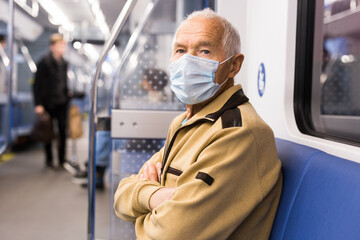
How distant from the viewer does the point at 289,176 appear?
1249mm

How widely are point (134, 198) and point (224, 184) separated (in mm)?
A: 409

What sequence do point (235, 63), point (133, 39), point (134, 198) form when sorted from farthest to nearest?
point (133, 39), point (235, 63), point (134, 198)

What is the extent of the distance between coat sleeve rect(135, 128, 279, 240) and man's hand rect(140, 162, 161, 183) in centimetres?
36

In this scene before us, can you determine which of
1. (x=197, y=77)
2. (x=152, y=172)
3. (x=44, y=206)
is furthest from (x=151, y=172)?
(x=44, y=206)

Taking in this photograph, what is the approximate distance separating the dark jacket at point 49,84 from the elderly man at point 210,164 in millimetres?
3871

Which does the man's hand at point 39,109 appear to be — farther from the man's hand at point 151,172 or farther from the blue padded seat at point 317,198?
the blue padded seat at point 317,198

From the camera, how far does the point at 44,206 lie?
12.1 ft

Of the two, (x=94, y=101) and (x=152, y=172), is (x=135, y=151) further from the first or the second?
(x=152, y=172)

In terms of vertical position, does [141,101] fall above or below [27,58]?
below

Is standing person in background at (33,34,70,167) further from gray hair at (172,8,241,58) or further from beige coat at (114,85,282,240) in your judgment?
beige coat at (114,85,282,240)

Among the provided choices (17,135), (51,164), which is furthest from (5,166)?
(17,135)

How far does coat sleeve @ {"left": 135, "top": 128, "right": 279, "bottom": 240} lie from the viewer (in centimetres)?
107

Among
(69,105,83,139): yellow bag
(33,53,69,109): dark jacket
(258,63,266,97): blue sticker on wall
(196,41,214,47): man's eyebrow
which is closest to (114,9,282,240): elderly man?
(196,41,214,47): man's eyebrow

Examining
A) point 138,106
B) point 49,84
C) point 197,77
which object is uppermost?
point 49,84
